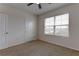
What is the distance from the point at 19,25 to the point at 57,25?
2.55 metres

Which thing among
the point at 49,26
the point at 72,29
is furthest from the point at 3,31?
the point at 72,29

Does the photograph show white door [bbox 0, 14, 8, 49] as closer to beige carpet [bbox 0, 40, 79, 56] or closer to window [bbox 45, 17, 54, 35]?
beige carpet [bbox 0, 40, 79, 56]

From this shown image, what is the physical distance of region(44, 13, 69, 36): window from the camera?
479 cm

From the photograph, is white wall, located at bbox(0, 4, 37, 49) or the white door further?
white wall, located at bbox(0, 4, 37, 49)

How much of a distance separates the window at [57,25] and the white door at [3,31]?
120 inches

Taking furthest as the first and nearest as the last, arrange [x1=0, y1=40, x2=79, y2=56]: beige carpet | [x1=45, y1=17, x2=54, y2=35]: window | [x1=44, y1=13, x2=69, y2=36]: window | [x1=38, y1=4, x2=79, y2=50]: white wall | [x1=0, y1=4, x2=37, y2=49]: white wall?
[x1=45, y1=17, x2=54, y2=35]: window
[x1=0, y1=4, x2=37, y2=49]: white wall
[x1=44, y1=13, x2=69, y2=36]: window
[x1=38, y1=4, x2=79, y2=50]: white wall
[x1=0, y1=40, x2=79, y2=56]: beige carpet

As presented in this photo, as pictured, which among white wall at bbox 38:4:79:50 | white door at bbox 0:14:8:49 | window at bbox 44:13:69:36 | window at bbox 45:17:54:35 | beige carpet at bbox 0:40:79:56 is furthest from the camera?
window at bbox 45:17:54:35

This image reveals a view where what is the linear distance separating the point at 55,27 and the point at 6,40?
3.17m

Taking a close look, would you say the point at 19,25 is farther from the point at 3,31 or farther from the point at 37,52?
the point at 37,52

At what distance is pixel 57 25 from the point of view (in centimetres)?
544

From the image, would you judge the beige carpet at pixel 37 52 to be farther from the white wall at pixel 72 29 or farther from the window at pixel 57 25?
the window at pixel 57 25

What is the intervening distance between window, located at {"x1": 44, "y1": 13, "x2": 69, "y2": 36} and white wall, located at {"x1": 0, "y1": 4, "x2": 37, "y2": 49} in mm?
1325

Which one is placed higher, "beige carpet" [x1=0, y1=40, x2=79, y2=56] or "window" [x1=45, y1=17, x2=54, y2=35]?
"window" [x1=45, y1=17, x2=54, y2=35]

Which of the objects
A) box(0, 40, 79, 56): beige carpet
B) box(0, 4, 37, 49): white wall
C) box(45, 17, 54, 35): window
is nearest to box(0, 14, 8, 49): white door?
box(0, 4, 37, 49): white wall
